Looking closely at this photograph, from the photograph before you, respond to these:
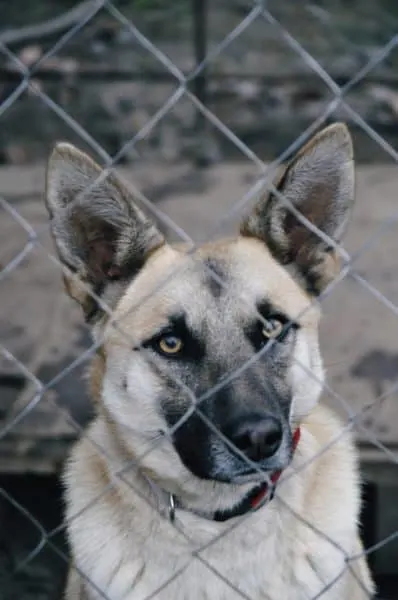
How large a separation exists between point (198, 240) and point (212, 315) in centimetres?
169

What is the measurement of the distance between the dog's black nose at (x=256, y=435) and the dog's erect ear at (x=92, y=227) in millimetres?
527

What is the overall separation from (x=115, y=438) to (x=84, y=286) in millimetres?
471

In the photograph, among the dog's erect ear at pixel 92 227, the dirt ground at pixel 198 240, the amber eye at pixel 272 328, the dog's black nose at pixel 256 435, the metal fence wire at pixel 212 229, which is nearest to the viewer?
the metal fence wire at pixel 212 229

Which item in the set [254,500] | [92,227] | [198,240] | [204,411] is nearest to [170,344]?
[204,411]

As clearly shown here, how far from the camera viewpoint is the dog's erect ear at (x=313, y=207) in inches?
101

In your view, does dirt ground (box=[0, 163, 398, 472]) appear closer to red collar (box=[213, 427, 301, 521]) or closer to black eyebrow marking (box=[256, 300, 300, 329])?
black eyebrow marking (box=[256, 300, 300, 329])

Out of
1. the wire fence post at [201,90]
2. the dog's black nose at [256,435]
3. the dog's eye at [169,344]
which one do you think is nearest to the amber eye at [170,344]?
the dog's eye at [169,344]

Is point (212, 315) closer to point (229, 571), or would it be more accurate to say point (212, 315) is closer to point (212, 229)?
point (229, 571)

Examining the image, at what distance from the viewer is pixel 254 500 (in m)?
2.87

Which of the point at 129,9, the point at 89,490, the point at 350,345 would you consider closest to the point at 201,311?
the point at 89,490

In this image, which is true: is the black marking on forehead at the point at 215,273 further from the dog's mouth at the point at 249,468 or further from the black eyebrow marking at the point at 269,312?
the dog's mouth at the point at 249,468

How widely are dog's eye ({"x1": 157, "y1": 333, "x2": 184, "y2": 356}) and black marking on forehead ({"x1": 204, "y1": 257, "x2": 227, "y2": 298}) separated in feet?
0.53

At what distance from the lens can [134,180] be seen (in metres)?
5.16

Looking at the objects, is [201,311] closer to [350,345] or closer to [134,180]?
[350,345]
